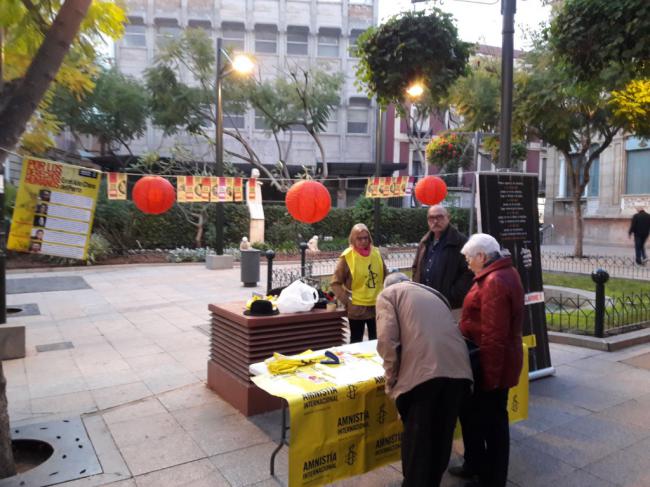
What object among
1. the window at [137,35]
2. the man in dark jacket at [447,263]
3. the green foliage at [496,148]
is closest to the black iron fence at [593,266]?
the green foliage at [496,148]

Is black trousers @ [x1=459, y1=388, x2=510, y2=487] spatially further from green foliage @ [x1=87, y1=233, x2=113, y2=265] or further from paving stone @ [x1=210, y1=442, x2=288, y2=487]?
green foliage @ [x1=87, y1=233, x2=113, y2=265]

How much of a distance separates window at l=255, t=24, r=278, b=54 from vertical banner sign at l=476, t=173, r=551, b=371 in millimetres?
34724

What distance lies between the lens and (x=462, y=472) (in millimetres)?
3871

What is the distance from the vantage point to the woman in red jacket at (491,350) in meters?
3.40

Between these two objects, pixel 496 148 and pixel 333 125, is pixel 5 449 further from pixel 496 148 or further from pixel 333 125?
pixel 333 125

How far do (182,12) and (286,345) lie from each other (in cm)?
3682

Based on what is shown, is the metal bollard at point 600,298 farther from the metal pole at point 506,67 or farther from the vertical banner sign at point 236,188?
the vertical banner sign at point 236,188

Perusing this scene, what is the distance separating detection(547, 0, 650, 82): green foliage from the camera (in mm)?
5023

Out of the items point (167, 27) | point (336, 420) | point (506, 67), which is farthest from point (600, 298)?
point (167, 27)

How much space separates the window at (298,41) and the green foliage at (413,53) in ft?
111

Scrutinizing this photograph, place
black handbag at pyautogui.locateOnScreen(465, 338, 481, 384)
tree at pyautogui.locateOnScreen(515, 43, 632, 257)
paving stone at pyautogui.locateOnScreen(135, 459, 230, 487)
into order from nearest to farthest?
black handbag at pyautogui.locateOnScreen(465, 338, 481, 384) → paving stone at pyautogui.locateOnScreen(135, 459, 230, 487) → tree at pyautogui.locateOnScreen(515, 43, 632, 257)

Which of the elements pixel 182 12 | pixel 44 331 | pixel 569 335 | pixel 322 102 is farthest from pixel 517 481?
pixel 182 12

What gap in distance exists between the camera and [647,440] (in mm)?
4406

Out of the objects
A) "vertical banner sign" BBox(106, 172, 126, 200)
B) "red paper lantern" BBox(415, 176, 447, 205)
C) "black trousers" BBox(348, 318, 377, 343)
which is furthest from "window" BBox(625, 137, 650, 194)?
"black trousers" BBox(348, 318, 377, 343)
